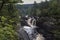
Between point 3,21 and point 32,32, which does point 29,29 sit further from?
point 3,21

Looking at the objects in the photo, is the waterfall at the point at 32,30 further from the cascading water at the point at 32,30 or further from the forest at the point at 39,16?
the forest at the point at 39,16

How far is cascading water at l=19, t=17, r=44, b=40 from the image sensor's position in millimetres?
8854

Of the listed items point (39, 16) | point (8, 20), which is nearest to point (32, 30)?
point (39, 16)

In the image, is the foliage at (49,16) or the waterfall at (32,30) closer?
the foliage at (49,16)

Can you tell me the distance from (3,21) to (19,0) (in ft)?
3.86

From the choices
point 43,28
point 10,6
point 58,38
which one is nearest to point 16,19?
point 10,6

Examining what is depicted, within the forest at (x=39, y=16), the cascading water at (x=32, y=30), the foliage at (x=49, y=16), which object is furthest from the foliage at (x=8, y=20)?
the cascading water at (x=32, y=30)

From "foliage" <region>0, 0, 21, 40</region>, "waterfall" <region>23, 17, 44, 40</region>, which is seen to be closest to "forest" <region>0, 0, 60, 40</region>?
"foliage" <region>0, 0, 21, 40</region>

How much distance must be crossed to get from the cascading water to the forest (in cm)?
23

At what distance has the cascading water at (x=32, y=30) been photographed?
8854 millimetres

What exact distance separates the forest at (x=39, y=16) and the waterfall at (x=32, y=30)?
23 centimetres

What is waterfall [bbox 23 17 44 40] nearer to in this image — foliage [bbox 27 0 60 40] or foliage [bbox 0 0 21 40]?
foliage [bbox 27 0 60 40]

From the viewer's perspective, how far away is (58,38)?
722 centimetres

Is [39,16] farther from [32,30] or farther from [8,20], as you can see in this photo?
[8,20]
